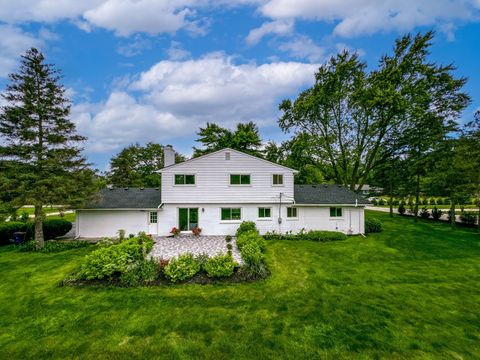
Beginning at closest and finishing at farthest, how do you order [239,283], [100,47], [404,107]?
[239,283] → [100,47] → [404,107]

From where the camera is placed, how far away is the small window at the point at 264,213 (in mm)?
17344

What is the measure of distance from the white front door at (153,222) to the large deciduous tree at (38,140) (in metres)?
4.87

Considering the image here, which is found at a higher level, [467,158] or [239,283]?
[467,158]

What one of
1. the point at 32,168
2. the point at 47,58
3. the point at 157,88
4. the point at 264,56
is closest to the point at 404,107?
the point at 264,56

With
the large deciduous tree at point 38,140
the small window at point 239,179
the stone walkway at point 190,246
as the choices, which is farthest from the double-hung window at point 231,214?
the large deciduous tree at point 38,140

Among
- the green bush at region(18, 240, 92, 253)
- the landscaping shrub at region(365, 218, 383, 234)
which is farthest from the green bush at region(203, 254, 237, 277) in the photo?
the landscaping shrub at region(365, 218, 383, 234)

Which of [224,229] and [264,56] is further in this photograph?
[264,56]

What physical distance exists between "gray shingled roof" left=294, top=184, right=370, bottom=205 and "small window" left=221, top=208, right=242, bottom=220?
194 inches

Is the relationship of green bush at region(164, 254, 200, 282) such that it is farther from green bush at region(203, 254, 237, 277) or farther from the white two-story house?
the white two-story house

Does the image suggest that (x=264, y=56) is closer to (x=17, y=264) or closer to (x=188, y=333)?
(x=188, y=333)

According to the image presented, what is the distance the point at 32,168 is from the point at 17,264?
5809mm

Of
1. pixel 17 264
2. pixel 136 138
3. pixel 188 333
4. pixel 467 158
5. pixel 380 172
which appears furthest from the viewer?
pixel 136 138

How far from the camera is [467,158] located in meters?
18.4

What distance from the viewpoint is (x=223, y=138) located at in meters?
37.4
